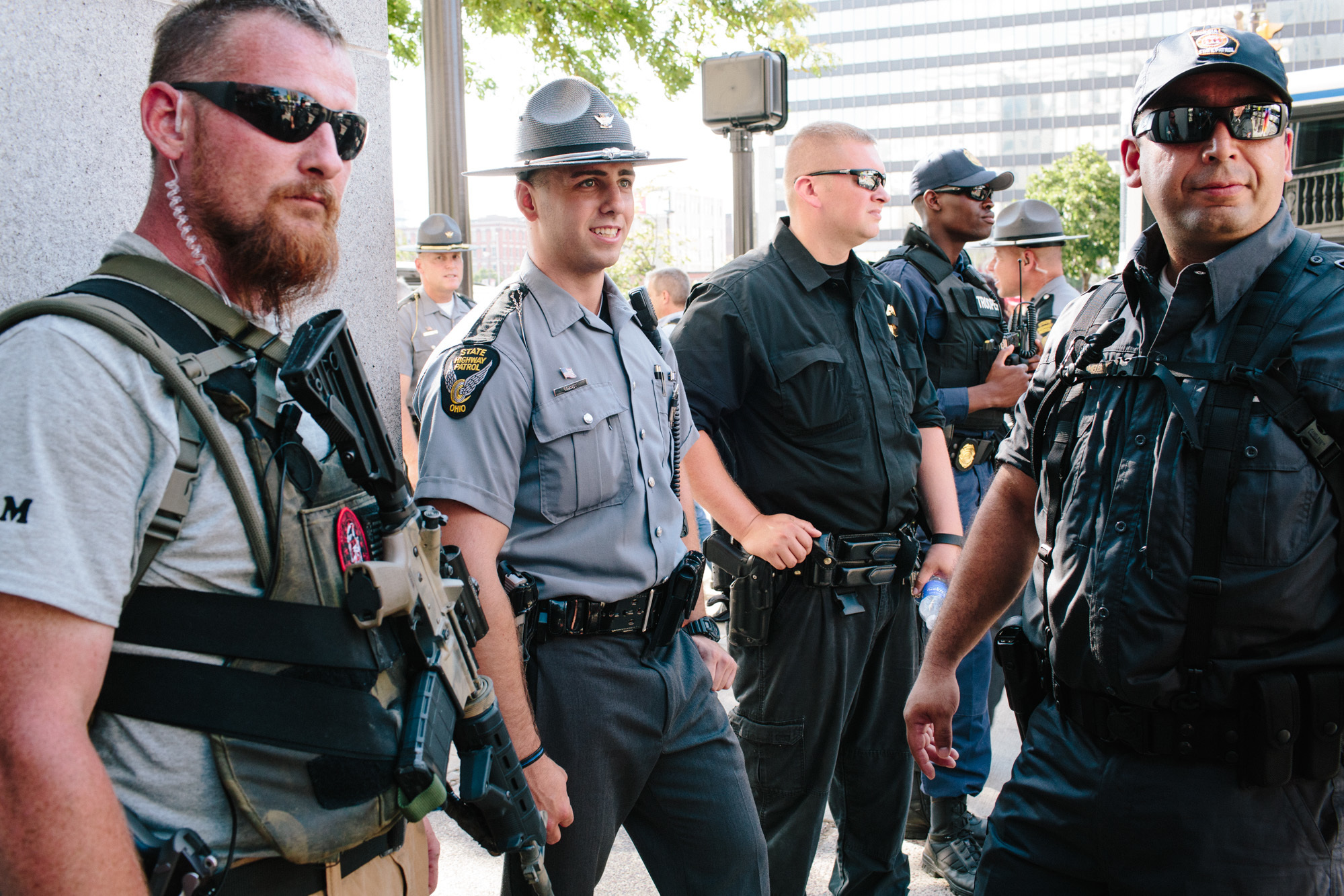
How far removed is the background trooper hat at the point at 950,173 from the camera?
4.42 metres

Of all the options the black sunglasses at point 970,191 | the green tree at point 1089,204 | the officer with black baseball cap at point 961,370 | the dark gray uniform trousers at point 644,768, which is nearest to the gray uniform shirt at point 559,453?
the dark gray uniform trousers at point 644,768

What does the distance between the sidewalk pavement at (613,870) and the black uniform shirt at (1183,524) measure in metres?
1.84

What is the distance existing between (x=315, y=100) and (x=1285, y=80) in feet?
5.91

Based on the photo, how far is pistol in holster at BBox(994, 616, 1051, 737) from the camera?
2.12m

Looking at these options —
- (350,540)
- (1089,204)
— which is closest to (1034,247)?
(350,540)

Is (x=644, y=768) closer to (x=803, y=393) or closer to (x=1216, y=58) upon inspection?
(x=803, y=393)

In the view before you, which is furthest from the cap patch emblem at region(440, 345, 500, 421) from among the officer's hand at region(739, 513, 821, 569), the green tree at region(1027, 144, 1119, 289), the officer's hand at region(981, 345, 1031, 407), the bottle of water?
the green tree at region(1027, 144, 1119, 289)

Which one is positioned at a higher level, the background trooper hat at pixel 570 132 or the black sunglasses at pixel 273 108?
the background trooper hat at pixel 570 132

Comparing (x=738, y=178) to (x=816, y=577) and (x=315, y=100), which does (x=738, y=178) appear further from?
(x=315, y=100)

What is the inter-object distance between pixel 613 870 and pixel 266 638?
100 inches

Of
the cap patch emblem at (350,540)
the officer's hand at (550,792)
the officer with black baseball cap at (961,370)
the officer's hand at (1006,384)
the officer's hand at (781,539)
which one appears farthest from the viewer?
the officer's hand at (1006,384)

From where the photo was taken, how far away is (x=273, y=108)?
4.71ft

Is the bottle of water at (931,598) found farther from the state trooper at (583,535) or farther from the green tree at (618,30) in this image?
the green tree at (618,30)

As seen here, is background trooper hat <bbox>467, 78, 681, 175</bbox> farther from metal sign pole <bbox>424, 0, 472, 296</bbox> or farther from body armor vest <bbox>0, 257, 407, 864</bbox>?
metal sign pole <bbox>424, 0, 472, 296</bbox>
